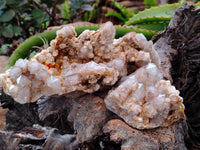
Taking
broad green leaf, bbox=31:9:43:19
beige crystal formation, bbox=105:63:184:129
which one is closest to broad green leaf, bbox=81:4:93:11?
broad green leaf, bbox=31:9:43:19

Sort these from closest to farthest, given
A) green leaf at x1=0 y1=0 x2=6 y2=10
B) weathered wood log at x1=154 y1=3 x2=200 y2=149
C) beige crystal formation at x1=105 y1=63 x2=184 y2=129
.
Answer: beige crystal formation at x1=105 y1=63 x2=184 y2=129, weathered wood log at x1=154 y1=3 x2=200 y2=149, green leaf at x1=0 y1=0 x2=6 y2=10

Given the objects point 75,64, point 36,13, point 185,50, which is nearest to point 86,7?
point 36,13

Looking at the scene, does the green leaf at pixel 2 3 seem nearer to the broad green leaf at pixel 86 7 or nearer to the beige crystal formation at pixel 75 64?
the broad green leaf at pixel 86 7

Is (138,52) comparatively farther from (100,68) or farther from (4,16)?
(4,16)

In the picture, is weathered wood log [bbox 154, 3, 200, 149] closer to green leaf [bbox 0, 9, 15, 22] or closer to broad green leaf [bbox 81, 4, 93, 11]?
broad green leaf [bbox 81, 4, 93, 11]

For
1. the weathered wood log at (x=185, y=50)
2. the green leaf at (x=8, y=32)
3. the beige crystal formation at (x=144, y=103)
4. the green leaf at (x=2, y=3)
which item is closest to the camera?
the beige crystal formation at (x=144, y=103)

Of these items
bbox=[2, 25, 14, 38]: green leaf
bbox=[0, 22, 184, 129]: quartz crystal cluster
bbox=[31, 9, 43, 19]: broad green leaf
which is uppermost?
bbox=[0, 22, 184, 129]: quartz crystal cluster

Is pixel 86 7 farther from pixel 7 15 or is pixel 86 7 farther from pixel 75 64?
pixel 75 64

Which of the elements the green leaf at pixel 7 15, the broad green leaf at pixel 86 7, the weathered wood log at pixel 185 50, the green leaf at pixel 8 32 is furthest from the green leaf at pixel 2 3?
the weathered wood log at pixel 185 50
